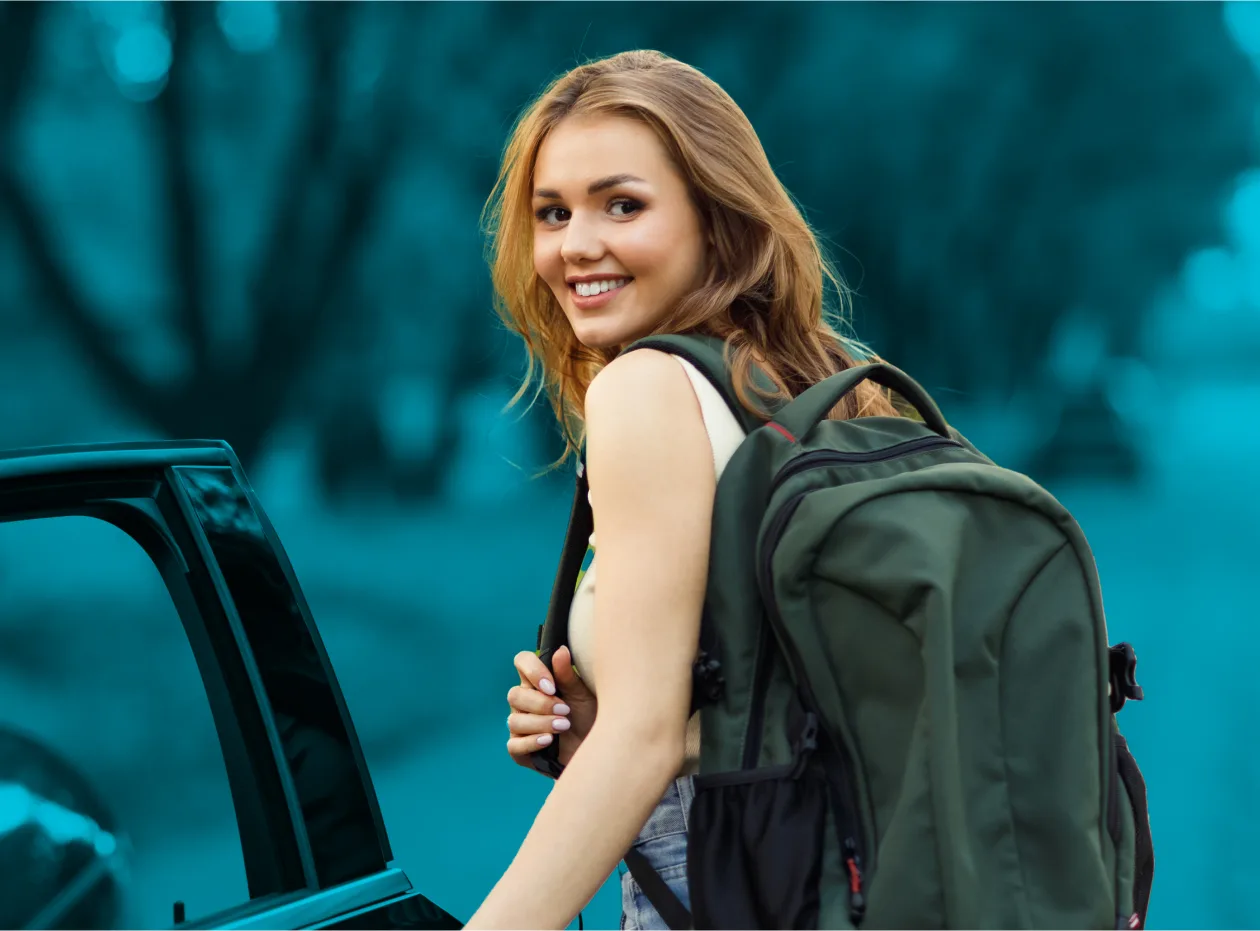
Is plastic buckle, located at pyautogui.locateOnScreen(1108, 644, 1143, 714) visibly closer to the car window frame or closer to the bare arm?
the bare arm

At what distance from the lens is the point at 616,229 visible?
4.55ft

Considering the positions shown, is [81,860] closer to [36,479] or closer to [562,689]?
[36,479]

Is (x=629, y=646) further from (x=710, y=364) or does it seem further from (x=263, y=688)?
(x=263, y=688)

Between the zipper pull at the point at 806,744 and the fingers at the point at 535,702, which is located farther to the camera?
the fingers at the point at 535,702

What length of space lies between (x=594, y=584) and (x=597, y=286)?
0.39 m

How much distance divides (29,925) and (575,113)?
1.19 meters

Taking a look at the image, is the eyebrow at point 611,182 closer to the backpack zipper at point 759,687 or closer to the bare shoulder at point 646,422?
the bare shoulder at point 646,422

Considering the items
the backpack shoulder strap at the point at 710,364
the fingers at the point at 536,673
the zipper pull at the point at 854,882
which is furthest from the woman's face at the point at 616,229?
the zipper pull at the point at 854,882

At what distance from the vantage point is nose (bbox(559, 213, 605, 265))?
4.56 feet

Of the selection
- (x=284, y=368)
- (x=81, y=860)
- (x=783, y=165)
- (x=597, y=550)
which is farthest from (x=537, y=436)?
(x=597, y=550)

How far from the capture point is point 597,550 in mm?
Result: 1183

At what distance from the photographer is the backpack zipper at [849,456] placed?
3.81 ft

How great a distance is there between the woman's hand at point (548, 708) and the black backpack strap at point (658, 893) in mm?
156

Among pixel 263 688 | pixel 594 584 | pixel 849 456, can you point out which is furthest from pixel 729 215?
pixel 263 688
